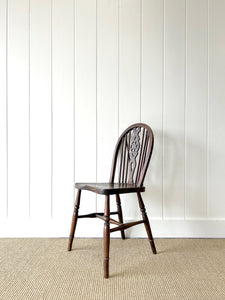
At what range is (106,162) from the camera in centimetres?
194

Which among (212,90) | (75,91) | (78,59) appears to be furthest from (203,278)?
(78,59)

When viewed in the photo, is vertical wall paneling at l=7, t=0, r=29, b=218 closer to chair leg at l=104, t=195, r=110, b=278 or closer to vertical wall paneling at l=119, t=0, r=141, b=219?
vertical wall paneling at l=119, t=0, r=141, b=219

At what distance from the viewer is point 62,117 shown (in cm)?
194

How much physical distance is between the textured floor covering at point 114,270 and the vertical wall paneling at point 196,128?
0.90 feet

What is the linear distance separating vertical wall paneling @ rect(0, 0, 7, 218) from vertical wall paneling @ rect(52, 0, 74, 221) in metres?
0.33

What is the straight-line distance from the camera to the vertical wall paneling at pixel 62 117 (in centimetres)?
194

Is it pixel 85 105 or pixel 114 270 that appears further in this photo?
pixel 85 105

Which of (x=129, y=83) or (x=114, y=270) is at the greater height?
(x=129, y=83)

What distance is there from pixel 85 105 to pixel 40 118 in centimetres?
32

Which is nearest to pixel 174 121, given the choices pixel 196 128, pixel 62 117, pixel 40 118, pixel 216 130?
pixel 196 128

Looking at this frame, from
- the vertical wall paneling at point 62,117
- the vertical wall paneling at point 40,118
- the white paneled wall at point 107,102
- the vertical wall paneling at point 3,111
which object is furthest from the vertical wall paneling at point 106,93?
the vertical wall paneling at point 3,111

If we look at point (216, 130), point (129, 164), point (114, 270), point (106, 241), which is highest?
point (216, 130)

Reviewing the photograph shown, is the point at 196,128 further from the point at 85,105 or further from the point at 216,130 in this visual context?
the point at 85,105

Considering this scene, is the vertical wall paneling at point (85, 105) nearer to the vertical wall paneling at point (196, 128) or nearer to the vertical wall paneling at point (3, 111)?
the vertical wall paneling at point (3, 111)
